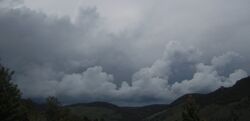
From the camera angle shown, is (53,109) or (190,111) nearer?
(190,111)

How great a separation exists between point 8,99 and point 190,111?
24679mm

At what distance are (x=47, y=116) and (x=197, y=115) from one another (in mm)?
58944

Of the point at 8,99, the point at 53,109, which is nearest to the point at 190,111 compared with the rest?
the point at 8,99

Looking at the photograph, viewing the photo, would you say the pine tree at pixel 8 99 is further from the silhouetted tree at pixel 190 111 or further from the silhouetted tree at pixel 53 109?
the silhouetted tree at pixel 53 109

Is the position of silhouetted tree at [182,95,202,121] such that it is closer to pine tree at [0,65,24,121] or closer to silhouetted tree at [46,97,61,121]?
pine tree at [0,65,24,121]

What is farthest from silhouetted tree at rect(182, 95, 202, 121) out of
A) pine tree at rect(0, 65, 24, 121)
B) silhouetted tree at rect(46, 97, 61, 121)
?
silhouetted tree at rect(46, 97, 61, 121)

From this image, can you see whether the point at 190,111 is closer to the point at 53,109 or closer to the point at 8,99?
the point at 8,99

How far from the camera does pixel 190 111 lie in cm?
5381

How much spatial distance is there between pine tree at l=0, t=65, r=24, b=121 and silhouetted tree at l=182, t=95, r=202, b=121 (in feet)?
75.3

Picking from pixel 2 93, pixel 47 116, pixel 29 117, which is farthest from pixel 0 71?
pixel 47 116

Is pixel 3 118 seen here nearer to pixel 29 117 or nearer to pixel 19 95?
pixel 19 95

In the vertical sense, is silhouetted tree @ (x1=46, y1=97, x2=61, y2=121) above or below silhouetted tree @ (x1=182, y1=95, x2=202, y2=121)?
above

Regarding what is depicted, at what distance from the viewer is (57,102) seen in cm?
10694

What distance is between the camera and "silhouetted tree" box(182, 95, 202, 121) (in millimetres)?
53469
